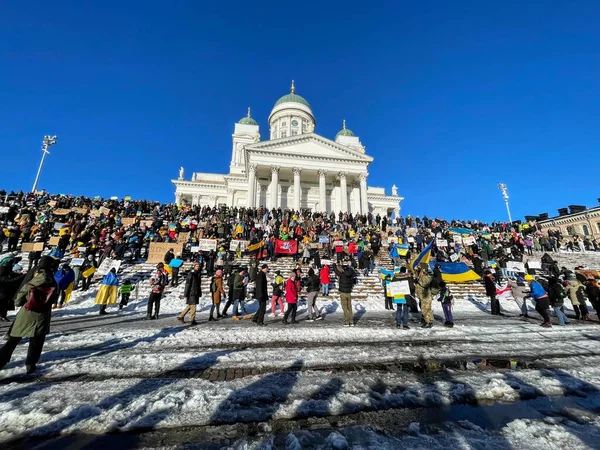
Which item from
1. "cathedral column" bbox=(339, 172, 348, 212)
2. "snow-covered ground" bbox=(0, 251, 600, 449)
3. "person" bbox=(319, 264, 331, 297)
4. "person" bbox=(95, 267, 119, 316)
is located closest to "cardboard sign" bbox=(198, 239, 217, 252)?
"person" bbox=(95, 267, 119, 316)

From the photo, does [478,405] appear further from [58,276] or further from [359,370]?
[58,276]

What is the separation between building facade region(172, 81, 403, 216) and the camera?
125ft

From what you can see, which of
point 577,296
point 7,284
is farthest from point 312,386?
point 577,296

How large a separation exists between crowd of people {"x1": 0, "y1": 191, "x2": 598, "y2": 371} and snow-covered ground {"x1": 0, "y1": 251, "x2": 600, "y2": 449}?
120 centimetres

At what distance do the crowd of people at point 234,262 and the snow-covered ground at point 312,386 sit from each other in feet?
3.95

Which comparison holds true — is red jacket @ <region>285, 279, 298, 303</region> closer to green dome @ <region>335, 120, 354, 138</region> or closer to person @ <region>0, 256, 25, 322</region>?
person @ <region>0, 256, 25, 322</region>

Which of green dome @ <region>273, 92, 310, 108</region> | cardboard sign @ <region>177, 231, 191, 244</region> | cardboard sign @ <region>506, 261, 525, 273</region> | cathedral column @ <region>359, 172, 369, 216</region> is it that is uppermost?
green dome @ <region>273, 92, 310, 108</region>

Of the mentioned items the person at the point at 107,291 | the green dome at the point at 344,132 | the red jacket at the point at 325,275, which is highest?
the green dome at the point at 344,132

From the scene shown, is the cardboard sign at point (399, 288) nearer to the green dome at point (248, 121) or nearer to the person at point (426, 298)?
the person at point (426, 298)

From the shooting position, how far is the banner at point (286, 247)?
16297 mm

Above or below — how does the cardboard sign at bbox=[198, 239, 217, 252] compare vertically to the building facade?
below

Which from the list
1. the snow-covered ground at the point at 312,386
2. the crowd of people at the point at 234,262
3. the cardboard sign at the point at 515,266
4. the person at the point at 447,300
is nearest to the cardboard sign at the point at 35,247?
the crowd of people at the point at 234,262

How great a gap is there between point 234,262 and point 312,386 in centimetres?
1245

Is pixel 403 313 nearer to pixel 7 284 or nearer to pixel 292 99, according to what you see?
pixel 7 284
